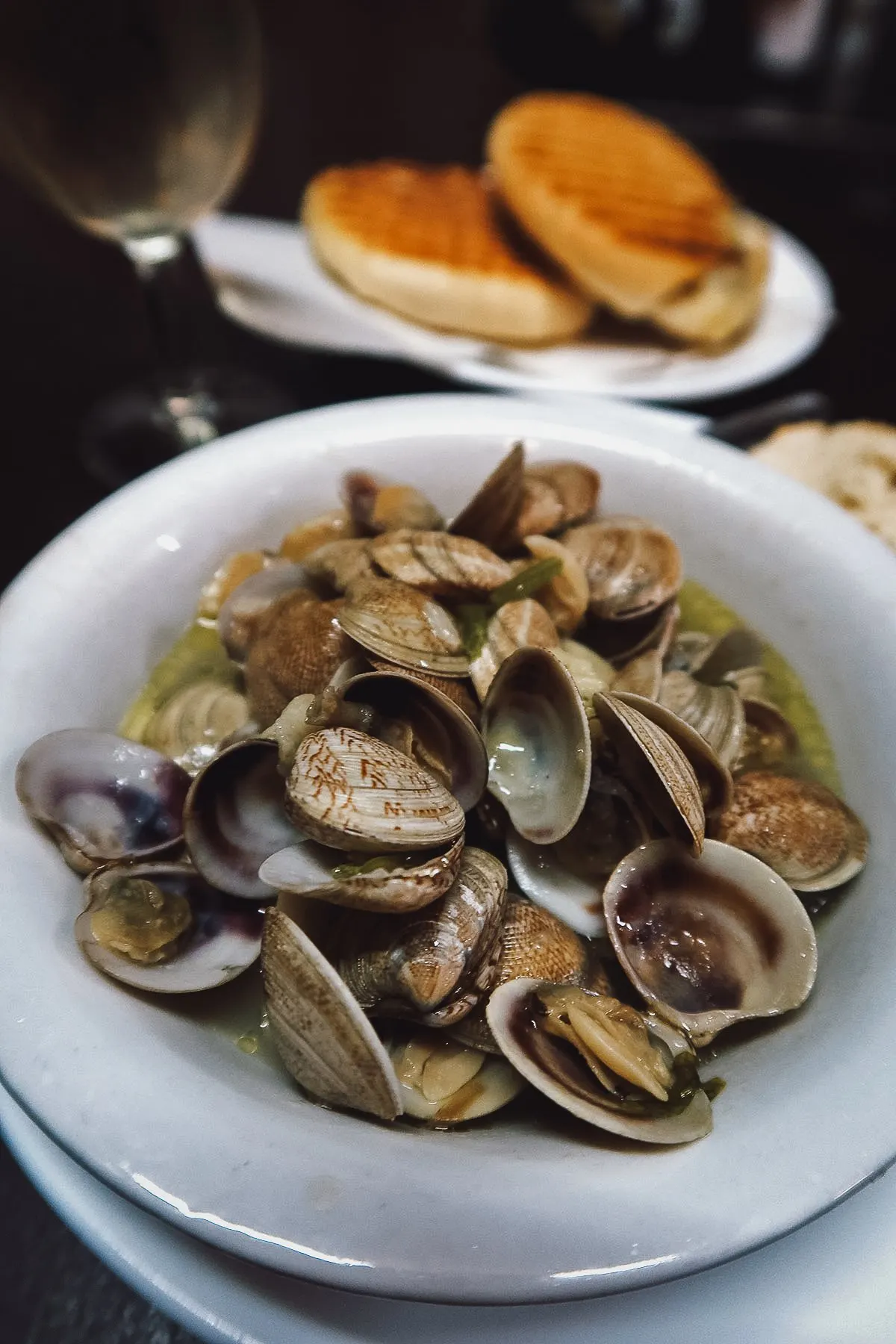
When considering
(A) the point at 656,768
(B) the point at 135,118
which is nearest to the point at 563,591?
(A) the point at 656,768

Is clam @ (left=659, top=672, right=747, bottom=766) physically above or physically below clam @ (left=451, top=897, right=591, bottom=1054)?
above

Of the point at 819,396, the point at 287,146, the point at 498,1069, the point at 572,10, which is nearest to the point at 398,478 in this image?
the point at 498,1069

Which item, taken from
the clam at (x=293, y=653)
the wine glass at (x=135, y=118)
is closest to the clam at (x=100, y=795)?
the clam at (x=293, y=653)

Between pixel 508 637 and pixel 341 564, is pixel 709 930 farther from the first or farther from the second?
pixel 341 564

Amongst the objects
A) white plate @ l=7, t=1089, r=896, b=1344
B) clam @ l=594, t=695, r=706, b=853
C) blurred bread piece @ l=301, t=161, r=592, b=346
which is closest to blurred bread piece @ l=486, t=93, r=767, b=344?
blurred bread piece @ l=301, t=161, r=592, b=346

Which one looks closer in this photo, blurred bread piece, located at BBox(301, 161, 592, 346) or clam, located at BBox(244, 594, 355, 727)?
clam, located at BBox(244, 594, 355, 727)

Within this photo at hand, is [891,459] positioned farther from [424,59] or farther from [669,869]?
[424,59]

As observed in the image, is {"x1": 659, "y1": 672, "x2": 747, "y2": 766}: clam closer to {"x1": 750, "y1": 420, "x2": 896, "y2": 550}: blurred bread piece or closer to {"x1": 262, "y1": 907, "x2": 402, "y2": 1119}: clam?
{"x1": 262, "y1": 907, "x2": 402, "y2": 1119}: clam
